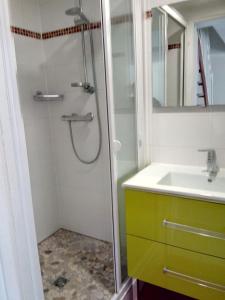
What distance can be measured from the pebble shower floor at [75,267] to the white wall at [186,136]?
2.93 ft

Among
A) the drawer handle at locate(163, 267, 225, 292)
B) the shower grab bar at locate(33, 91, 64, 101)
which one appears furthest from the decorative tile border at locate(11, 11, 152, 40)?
the drawer handle at locate(163, 267, 225, 292)

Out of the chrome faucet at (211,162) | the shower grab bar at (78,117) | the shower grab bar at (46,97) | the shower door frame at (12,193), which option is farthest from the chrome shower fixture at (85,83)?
the shower door frame at (12,193)

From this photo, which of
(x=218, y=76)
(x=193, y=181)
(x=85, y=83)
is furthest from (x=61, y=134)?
(x=218, y=76)

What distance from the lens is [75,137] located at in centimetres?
211

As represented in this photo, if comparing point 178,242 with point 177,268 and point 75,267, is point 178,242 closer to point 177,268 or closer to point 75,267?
point 177,268

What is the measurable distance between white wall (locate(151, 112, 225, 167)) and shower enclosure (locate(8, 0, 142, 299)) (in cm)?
18

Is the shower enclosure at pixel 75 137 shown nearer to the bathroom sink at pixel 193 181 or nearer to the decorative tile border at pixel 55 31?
the decorative tile border at pixel 55 31

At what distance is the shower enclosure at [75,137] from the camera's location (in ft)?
5.06

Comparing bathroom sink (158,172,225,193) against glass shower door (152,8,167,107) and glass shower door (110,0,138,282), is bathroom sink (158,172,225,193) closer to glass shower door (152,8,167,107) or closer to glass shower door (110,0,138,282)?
glass shower door (110,0,138,282)

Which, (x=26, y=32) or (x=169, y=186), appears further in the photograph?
(x=26, y=32)

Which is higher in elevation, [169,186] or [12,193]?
[12,193]

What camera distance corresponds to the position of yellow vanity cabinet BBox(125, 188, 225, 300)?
121 centimetres

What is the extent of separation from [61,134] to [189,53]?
121cm

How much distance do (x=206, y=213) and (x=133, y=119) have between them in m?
→ 0.73
